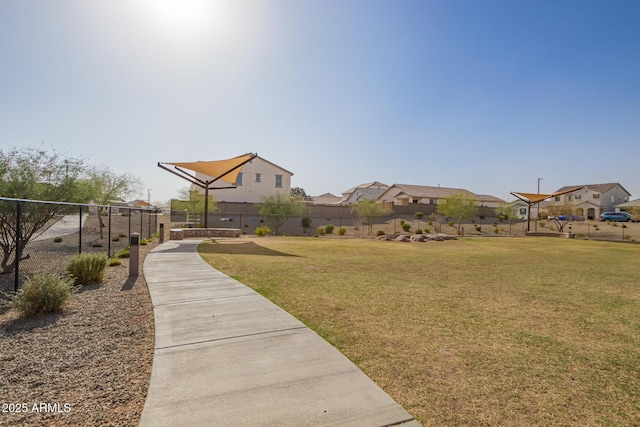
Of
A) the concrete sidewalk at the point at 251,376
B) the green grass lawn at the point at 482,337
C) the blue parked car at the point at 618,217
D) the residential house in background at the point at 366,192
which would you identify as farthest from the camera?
the residential house in background at the point at 366,192

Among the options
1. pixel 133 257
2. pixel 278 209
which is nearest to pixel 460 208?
pixel 278 209

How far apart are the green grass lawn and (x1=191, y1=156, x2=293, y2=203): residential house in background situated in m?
37.5

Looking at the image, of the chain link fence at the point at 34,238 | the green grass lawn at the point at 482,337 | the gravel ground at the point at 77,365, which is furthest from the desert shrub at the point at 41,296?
the green grass lawn at the point at 482,337

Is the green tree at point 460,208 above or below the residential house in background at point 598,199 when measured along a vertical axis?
below

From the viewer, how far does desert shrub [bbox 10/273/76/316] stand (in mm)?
5383

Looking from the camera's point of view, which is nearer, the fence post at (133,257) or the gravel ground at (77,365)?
the gravel ground at (77,365)

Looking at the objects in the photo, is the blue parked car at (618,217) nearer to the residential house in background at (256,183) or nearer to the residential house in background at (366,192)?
the residential house in background at (366,192)

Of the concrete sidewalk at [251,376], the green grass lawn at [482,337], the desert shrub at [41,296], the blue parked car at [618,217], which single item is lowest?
the green grass lawn at [482,337]

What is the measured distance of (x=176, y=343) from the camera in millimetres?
4270

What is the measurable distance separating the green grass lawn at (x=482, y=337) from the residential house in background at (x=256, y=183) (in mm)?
37530

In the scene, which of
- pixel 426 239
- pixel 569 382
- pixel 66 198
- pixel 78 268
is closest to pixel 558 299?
pixel 569 382

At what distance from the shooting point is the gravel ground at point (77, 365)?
292 centimetres

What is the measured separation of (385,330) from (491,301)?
A: 11.5 feet

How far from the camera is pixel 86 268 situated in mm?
7703
